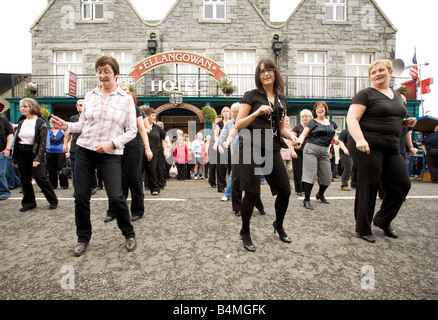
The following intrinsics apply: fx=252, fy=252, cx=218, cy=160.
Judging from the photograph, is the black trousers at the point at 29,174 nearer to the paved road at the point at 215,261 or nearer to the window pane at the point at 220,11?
the paved road at the point at 215,261

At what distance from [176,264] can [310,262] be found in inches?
49.8

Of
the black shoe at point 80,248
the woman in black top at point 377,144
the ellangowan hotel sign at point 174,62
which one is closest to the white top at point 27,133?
the black shoe at point 80,248

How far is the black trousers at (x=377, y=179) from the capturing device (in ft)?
9.62

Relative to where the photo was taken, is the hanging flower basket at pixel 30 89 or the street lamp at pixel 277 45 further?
the street lamp at pixel 277 45

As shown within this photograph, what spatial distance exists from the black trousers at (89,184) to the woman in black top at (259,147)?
1304mm

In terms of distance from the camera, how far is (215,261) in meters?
2.39

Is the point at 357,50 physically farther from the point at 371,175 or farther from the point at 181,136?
the point at 371,175

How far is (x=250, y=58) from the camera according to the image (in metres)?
16.2

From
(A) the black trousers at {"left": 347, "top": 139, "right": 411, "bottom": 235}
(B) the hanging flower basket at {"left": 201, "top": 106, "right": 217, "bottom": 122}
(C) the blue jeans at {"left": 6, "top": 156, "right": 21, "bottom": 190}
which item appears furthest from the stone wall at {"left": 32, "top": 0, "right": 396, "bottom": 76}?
(A) the black trousers at {"left": 347, "top": 139, "right": 411, "bottom": 235}

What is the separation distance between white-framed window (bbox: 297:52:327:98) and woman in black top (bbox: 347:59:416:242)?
13780mm

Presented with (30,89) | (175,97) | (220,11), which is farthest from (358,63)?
(30,89)

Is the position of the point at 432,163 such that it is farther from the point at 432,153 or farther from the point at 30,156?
the point at 30,156

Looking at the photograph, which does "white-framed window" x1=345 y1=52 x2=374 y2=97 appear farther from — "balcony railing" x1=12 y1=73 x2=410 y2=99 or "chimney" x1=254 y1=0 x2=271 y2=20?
"chimney" x1=254 y1=0 x2=271 y2=20
